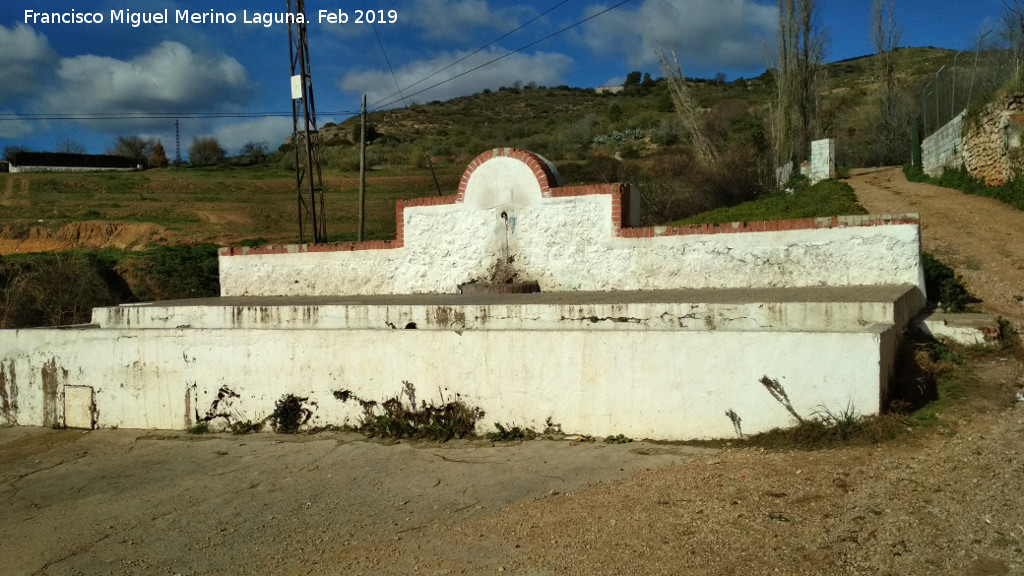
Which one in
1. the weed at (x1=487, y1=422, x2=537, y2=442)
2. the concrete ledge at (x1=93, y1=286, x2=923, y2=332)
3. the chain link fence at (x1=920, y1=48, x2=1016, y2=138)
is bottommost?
the weed at (x1=487, y1=422, x2=537, y2=442)

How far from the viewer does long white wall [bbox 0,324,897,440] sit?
579 centimetres

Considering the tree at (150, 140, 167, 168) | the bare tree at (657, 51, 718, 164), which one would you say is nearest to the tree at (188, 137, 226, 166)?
the tree at (150, 140, 167, 168)

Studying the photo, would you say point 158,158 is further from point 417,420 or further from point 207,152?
point 417,420

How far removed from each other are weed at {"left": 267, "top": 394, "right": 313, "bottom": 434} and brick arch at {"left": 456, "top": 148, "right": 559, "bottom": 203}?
407 cm

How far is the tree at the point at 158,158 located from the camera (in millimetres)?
64688

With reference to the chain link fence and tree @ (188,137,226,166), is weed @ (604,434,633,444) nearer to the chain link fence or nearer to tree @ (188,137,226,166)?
the chain link fence

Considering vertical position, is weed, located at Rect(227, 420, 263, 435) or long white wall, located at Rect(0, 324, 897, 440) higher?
long white wall, located at Rect(0, 324, 897, 440)

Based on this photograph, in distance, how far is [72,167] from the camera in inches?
2234

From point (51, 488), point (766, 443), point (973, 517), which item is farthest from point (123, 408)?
point (973, 517)

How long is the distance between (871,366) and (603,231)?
4.75 m

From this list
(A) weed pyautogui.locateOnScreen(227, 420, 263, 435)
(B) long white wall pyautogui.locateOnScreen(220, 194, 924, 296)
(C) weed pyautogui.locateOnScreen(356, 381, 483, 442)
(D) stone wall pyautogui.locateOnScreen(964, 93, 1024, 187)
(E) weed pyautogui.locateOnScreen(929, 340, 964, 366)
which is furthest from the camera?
(D) stone wall pyautogui.locateOnScreen(964, 93, 1024, 187)

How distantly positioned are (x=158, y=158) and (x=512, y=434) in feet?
227

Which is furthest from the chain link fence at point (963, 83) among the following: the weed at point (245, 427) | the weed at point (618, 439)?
the weed at point (245, 427)

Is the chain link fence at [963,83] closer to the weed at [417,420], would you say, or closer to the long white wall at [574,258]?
the long white wall at [574,258]
